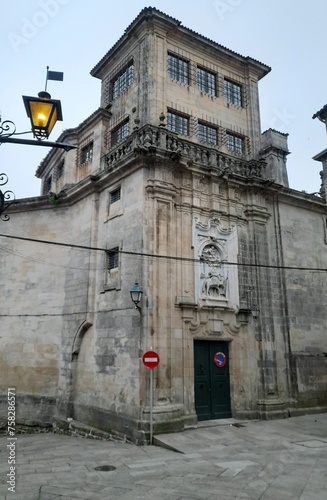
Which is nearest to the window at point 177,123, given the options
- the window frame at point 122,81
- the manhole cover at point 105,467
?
the window frame at point 122,81

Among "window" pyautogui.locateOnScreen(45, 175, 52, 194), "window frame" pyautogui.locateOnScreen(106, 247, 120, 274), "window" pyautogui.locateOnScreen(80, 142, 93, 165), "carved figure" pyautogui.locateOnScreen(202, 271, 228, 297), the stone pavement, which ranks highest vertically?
"window" pyautogui.locateOnScreen(45, 175, 52, 194)

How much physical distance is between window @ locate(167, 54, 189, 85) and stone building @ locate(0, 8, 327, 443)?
0.18 ft

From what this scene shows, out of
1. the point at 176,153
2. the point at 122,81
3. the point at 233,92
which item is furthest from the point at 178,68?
the point at 176,153

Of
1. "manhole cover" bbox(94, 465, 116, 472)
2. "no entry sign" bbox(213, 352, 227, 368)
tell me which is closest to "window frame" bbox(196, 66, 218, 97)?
"no entry sign" bbox(213, 352, 227, 368)

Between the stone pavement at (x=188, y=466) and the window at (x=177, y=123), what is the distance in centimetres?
1047

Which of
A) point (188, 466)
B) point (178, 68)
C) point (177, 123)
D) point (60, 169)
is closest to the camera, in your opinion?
point (188, 466)

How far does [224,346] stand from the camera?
13.3 meters

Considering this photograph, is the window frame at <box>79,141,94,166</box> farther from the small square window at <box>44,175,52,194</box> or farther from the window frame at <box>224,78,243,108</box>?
the window frame at <box>224,78,243,108</box>

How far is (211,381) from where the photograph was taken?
1266 centimetres

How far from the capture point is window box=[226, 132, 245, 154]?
53.6 feet

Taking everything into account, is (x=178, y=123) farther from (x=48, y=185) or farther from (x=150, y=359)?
(x=48, y=185)

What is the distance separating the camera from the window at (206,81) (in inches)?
631

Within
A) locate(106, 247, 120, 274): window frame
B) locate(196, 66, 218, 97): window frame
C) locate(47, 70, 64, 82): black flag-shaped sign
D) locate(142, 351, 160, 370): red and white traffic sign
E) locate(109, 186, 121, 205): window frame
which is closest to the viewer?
locate(47, 70, 64, 82): black flag-shaped sign

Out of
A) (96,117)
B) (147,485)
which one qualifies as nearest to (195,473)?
(147,485)
